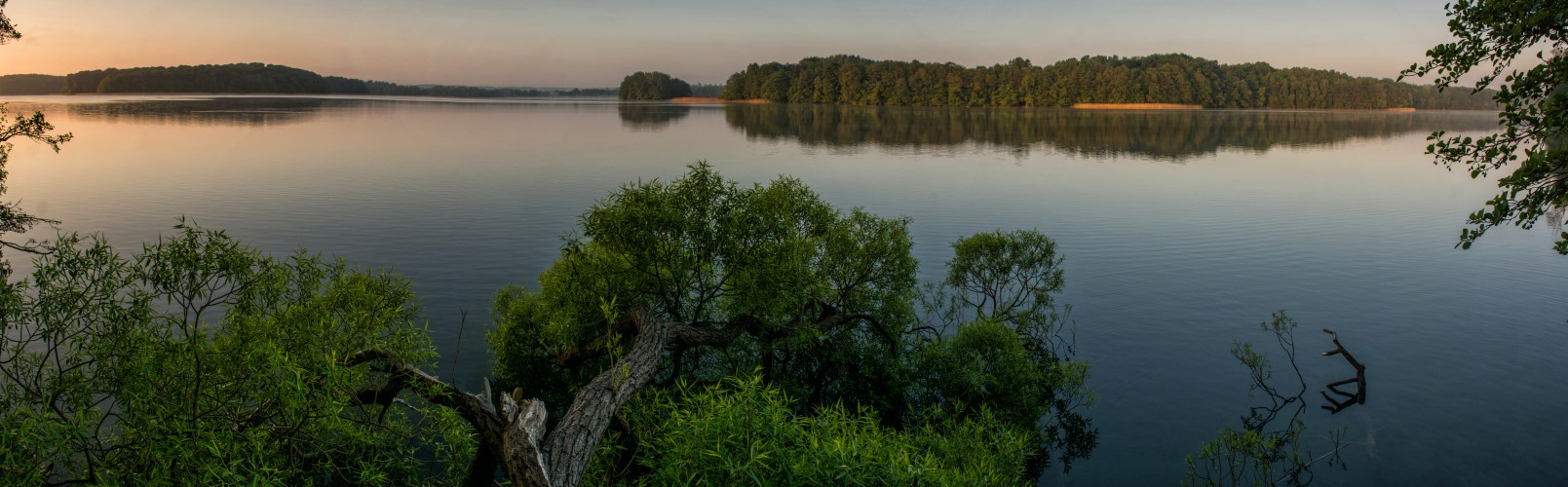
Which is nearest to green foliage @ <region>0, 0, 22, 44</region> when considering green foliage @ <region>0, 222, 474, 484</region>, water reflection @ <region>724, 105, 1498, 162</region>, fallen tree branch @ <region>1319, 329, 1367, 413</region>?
green foliage @ <region>0, 222, 474, 484</region>

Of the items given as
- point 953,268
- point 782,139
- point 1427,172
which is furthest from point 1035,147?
point 953,268

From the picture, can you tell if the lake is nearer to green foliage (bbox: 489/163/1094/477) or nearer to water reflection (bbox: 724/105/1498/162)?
water reflection (bbox: 724/105/1498/162)

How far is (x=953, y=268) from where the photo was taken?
3281cm

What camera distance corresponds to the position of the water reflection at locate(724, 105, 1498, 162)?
354 feet

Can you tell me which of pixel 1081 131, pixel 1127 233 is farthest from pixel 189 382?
pixel 1081 131

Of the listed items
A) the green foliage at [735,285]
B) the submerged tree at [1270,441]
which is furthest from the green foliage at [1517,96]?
the green foliage at [735,285]

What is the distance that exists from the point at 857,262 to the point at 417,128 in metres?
110

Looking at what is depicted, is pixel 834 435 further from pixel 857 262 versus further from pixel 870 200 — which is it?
pixel 870 200

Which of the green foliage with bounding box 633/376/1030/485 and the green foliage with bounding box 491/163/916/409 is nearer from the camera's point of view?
the green foliage with bounding box 633/376/1030/485

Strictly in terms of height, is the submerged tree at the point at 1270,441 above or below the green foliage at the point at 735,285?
below

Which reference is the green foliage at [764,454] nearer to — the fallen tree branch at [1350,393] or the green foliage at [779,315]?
the green foliage at [779,315]

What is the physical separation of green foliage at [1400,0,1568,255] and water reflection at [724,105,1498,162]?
277ft

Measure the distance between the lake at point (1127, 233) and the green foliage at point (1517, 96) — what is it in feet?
32.7

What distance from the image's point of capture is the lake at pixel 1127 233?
24484 mm
